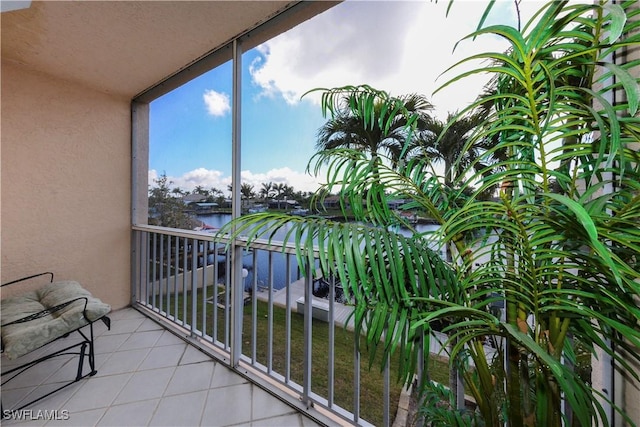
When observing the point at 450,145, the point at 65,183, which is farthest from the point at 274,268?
the point at 65,183

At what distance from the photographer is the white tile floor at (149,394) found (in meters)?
1.39

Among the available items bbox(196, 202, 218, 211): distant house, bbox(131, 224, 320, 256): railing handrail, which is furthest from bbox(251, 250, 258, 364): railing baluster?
bbox(196, 202, 218, 211): distant house

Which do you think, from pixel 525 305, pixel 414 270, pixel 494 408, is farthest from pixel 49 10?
pixel 494 408

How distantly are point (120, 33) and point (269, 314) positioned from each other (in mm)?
2149

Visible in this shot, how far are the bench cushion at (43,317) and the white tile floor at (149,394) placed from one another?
39 cm

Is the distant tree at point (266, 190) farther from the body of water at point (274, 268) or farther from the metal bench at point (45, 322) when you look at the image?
the metal bench at point (45, 322)

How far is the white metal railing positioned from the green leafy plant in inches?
11.7

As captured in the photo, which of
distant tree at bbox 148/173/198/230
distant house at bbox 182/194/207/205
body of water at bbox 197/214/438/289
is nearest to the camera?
body of water at bbox 197/214/438/289

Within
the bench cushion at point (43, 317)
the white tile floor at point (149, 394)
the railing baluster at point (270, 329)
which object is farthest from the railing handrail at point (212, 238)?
the white tile floor at point (149, 394)

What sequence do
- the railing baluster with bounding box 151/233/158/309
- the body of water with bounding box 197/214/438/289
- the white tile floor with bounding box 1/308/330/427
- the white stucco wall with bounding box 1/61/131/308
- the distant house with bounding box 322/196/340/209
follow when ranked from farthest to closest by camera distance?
the railing baluster with bounding box 151/233/158/309, the white stucco wall with bounding box 1/61/131/308, the body of water with bounding box 197/214/438/289, the white tile floor with bounding box 1/308/330/427, the distant house with bounding box 322/196/340/209

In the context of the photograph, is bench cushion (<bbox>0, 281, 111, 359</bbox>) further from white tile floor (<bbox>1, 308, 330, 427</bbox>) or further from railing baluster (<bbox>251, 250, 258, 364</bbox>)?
railing baluster (<bbox>251, 250, 258, 364</bbox>)

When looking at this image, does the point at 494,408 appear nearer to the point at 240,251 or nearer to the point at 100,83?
the point at 240,251

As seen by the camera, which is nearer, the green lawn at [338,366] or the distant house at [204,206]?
the green lawn at [338,366]

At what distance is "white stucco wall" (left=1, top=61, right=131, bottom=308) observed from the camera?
2146 mm
